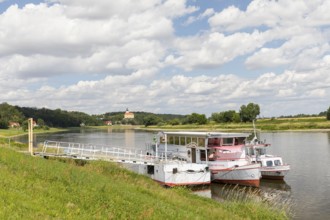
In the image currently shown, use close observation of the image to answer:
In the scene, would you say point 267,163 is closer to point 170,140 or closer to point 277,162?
point 277,162

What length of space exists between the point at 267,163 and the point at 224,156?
5.62 meters

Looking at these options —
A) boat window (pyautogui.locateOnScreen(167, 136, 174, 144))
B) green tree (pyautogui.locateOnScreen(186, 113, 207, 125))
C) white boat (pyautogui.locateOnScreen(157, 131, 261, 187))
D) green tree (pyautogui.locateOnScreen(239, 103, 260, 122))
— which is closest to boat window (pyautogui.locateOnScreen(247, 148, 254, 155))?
white boat (pyautogui.locateOnScreen(157, 131, 261, 187))

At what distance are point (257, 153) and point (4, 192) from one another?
33.9 m

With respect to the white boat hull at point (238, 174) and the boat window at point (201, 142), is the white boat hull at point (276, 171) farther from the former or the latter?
the boat window at point (201, 142)

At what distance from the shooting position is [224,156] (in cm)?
3684

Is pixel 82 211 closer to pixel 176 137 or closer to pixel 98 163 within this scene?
pixel 98 163

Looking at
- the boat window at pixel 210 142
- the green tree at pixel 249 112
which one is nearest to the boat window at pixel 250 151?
the boat window at pixel 210 142

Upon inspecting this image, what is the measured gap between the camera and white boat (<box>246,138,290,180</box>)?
124ft

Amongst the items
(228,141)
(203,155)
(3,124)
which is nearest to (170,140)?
→ (203,155)

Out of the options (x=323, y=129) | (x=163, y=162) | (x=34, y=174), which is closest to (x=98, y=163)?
(x=163, y=162)

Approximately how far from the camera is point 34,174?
16.3 m

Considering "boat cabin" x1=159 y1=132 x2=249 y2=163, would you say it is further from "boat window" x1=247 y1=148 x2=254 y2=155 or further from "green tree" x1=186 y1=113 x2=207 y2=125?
"green tree" x1=186 y1=113 x2=207 y2=125

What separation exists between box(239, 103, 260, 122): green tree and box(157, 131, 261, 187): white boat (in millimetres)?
Result: 126711

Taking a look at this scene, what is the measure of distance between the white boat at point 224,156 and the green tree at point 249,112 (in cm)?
12671
